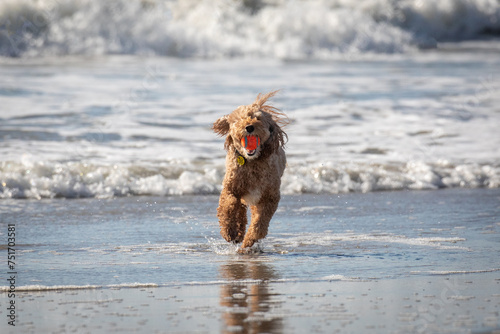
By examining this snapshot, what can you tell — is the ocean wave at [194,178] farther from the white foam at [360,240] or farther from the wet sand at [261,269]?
the white foam at [360,240]

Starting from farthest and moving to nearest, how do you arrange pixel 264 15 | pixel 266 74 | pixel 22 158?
pixel 264 15 < pixel 266 74 < pixel 22 158

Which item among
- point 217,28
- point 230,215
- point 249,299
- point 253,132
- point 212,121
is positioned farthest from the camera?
point 217,28

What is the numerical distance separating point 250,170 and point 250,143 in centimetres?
32

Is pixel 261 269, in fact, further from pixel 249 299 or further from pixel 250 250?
pixel 249 299

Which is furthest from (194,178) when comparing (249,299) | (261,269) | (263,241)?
(249,299)

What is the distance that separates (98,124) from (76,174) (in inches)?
124

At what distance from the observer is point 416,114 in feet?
42.8

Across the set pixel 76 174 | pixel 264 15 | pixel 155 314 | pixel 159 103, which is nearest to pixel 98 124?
pixel 159 103

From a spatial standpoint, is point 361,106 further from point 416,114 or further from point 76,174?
point 76,174

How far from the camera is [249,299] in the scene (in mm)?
4582

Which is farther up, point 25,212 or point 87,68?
point 87,68

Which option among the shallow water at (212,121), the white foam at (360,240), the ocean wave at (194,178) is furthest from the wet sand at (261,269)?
the shallow water at (212,121)

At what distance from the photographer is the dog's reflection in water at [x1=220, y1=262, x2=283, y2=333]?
4.00 m

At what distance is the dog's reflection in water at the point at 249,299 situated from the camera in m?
4.00
